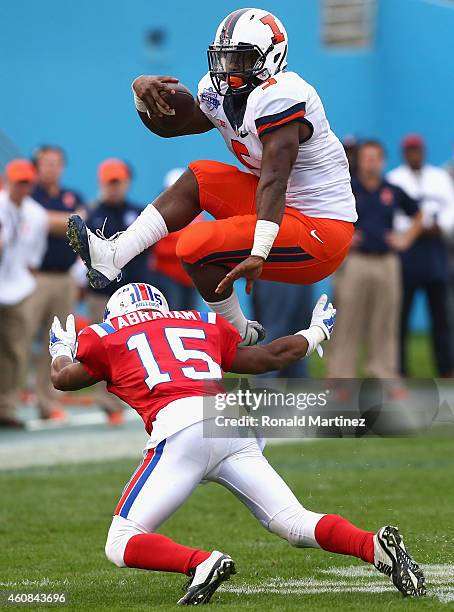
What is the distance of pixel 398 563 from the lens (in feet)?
16.6

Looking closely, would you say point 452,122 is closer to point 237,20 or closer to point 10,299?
point 10,299

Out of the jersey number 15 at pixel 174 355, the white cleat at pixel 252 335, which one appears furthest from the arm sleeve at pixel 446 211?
the jersey number 15 at pixel 174 355

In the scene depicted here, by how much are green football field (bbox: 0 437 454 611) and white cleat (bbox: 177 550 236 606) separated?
7 centimetres

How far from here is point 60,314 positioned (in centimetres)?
1124

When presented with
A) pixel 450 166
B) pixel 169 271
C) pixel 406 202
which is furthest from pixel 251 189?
pixel 450 166

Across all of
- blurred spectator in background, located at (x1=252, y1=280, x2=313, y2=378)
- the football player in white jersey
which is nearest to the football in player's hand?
the football player in white jersey

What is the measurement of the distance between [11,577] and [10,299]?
17.3ft

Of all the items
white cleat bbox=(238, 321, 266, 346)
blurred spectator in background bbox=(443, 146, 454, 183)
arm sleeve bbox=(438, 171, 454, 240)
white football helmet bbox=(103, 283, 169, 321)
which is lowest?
blurred spectator in background bbox=(443, 146, 454, 183)

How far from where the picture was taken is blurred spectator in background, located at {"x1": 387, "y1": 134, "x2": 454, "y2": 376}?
12438 millimetres

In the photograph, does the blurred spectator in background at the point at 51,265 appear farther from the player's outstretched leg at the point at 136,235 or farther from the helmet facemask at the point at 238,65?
the helmet facemask at the point at 238,65

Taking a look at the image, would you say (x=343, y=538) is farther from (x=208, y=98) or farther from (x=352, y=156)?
(x=352, y=156)

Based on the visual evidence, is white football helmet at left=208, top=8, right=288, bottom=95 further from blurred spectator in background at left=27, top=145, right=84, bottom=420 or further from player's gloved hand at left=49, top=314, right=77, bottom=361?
blurred spectator in background at left=27, top=145, right=84, bottom=420

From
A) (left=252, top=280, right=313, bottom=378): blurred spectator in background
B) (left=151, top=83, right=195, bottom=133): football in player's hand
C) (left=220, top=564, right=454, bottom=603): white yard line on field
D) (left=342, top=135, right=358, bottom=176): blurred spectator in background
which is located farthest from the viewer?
(left=342, top=135, right=358, bottom=176): blurred spectator in background

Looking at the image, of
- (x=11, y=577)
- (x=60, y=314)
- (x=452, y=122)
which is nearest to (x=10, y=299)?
(x=60, y=314)
